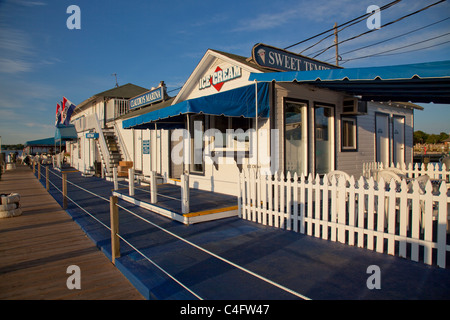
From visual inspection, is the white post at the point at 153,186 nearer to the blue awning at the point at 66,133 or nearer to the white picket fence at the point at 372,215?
the white picket fence at the point at 372,215

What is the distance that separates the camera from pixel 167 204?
7.32 meters

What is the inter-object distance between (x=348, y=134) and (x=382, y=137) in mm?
3081

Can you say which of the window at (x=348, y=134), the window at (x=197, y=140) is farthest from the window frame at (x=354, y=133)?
the window at (x=197, y=140)

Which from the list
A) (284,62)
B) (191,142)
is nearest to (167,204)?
(191,142)

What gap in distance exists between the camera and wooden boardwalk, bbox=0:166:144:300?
3336 mm

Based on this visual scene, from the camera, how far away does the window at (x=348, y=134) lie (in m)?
9.41

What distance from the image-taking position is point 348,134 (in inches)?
380

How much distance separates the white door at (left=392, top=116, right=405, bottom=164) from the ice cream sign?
8524 mm

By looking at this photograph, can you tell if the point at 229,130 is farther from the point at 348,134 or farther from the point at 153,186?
the point at 348,134

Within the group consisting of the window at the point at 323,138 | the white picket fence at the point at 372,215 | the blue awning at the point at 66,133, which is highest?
the blue awning at the point at 66,133

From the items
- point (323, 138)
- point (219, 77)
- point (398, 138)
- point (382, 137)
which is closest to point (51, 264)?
point (219, 77)

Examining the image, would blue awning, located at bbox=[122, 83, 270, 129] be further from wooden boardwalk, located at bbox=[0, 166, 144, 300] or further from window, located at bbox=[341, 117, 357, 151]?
window, located at bbox=[341, 117, 357, 151]

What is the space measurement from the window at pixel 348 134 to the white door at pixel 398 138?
3938 millimetres
